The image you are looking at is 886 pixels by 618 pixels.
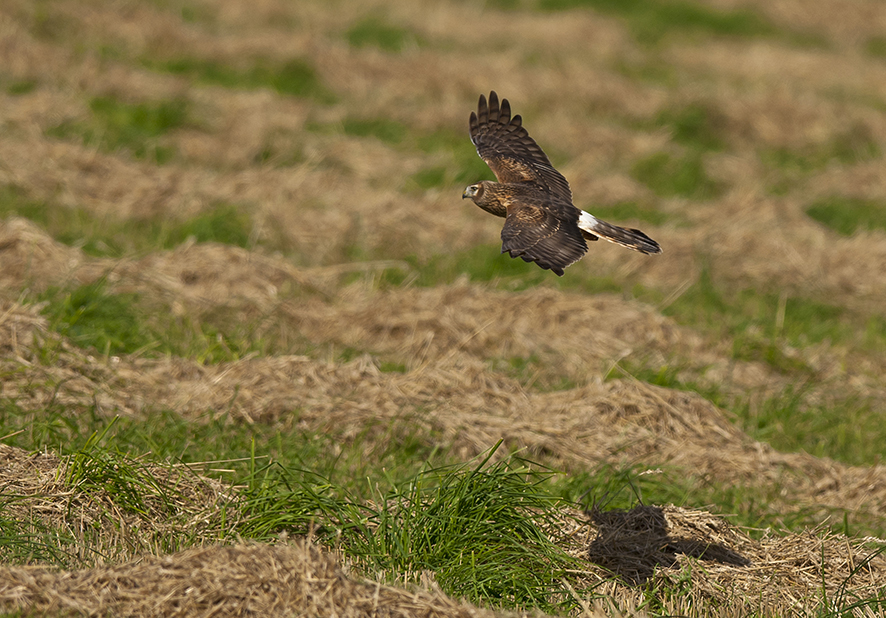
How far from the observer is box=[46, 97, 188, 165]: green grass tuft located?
37.2 ft

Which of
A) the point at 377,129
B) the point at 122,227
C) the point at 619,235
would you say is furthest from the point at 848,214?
the point at 122,227

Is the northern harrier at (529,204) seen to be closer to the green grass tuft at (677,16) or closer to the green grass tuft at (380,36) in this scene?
the green grass tuft at (380,36)

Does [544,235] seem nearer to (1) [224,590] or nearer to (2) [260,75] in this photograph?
(1) [224,590]

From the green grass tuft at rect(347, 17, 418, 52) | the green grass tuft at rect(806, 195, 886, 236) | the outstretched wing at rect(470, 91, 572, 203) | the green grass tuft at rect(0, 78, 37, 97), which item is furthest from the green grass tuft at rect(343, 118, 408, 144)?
the outstretched wing at rect(470, 91, 572, 203)

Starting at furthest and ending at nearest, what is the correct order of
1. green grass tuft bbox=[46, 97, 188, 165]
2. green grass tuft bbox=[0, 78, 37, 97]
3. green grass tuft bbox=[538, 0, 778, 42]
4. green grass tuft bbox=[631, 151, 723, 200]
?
green grass tuft bbox=[538, 0, 778, 42] < green grass tuft bbox=[631, 151, 723, 200] < green grass tuft bbox=[0, 78, 37, 97] < green grass tuft bbox=[46, 97, 188, 165]

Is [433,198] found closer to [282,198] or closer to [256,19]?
[282,198]

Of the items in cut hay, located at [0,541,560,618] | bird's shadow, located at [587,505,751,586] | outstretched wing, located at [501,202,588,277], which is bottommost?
bird's shadow, located at [587,505,751,586]

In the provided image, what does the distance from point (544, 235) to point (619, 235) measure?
1.69ft

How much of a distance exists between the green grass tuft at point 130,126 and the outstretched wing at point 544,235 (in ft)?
23.1

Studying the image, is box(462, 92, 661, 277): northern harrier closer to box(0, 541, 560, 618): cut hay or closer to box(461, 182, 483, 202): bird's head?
box(461, 182, 483, 202): bird's head

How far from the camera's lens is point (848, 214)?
41.1 feet

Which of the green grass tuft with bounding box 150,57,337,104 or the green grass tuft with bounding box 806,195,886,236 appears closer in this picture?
the green grass tuft with bounding box 806,195,886,236

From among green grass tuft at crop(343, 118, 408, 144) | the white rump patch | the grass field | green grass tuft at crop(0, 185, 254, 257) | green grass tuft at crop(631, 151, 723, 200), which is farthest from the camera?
green grass tuft at crop(343, 118, 408, 144)

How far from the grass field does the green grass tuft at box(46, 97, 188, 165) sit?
0.05 meters
